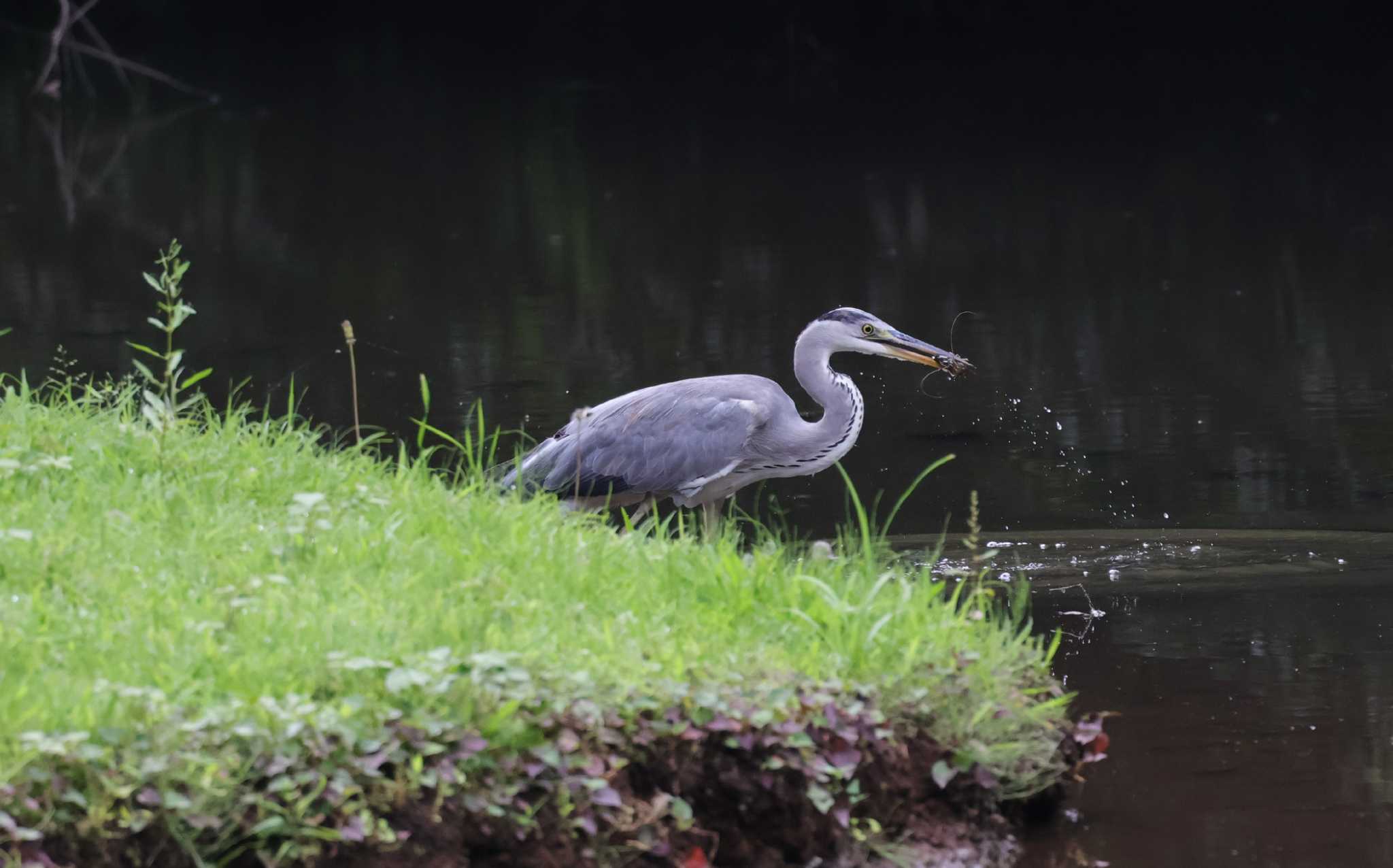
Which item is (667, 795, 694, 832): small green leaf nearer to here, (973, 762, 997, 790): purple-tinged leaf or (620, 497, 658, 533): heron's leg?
(973, 762, 997, 790): purple-tinged leaf

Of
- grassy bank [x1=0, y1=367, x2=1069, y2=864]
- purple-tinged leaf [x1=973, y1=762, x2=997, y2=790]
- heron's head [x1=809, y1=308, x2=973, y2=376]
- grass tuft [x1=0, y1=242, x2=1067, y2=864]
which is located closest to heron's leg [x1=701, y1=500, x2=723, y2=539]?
heron's head [x1=809, y1=308, x2=973, y2=376]

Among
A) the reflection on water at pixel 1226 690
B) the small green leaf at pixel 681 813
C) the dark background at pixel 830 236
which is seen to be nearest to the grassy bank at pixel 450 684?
the small green leaf at pixel 681 813

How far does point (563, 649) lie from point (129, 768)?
0.86 m

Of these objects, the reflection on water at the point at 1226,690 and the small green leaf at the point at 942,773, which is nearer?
the small green leaf at the point at 942,773

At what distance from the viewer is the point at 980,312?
11273 mm

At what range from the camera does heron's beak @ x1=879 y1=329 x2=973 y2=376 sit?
21.5 feet

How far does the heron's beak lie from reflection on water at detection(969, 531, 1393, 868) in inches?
25.8

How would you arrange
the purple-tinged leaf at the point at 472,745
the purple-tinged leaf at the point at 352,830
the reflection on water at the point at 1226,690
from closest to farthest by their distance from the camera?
the purple-tinged leaf at the point at 352,830 < the purple-tinged leaf at the point at 472,745 < the reflection on water at the point at 1226,690

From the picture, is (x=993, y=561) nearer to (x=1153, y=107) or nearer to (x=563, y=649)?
(x=563, y=649)

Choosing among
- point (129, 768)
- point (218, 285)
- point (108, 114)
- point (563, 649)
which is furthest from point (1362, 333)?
point (108, 114)

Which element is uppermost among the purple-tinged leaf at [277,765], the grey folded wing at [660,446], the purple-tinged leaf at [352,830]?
the grey folded wing at [660,446]

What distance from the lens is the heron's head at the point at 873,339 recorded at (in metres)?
6.50

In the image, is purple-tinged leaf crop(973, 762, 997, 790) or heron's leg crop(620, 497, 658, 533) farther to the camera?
heron's leg crop(620, 497, 658, 533)

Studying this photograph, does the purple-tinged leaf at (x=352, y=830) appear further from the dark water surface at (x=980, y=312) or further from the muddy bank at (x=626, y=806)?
the dark water surface at (x=980, y=312)
